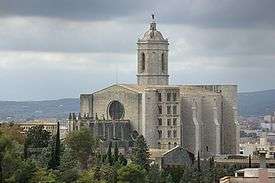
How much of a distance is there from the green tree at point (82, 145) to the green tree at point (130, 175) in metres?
14.1

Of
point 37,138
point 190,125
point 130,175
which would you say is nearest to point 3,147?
point 130,175

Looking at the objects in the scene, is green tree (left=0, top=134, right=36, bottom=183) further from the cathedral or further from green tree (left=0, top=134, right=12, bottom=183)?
the cathedral

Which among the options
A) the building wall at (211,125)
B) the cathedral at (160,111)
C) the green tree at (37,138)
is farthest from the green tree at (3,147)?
the building wall at (211,125)

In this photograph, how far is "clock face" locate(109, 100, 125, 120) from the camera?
12331 cm

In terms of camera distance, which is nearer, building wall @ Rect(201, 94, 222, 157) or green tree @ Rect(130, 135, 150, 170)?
green tree @ Rect(130, 135, 150, 170)

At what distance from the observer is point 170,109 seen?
120188 millimetres

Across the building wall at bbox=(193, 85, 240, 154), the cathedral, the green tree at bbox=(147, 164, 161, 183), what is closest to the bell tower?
the cathedral

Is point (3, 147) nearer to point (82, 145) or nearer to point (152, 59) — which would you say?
point (82, 145)

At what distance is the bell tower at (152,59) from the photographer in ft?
435

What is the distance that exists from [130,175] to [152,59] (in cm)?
5674

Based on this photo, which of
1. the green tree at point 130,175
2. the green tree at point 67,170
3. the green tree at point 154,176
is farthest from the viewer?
the green tree at point 154,176

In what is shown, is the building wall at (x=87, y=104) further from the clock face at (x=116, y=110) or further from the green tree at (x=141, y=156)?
the green tree at (x=141, y=156)

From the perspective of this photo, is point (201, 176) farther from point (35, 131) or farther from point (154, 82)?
point (154, 82)

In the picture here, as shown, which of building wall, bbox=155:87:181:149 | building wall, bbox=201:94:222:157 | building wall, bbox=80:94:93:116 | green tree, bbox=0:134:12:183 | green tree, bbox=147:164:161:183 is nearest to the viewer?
green tree, bbox=0:134:12:183
